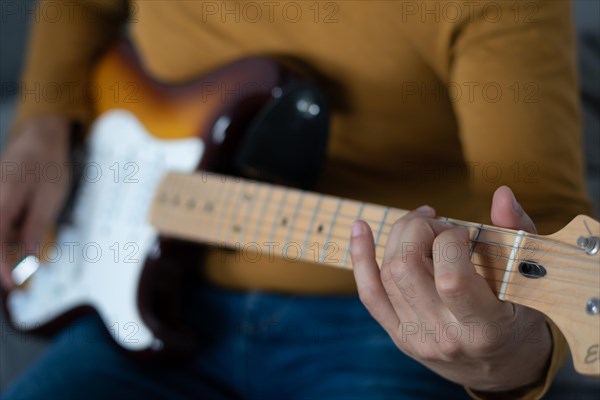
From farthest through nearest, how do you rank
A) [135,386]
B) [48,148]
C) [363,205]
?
[48,148], [135,386], [363,205]

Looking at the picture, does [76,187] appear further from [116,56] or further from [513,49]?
[513,49]

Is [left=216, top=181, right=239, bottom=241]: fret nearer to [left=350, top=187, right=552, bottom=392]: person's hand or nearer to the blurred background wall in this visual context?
[left=350, top=187, right=552, bottom=392]: person's hand

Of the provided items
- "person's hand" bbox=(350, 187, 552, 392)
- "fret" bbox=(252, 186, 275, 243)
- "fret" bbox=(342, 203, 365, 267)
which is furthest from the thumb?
"fret" bbox=(252, 186, 275, 243)

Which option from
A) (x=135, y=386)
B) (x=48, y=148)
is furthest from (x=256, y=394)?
(x=48, y=148)

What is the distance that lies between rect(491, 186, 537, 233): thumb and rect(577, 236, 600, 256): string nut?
4cm

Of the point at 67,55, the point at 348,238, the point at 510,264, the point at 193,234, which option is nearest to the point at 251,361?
the point at 193,234

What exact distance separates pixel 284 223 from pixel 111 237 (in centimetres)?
28

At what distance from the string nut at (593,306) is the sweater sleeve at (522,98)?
15 cm

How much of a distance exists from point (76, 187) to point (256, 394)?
1.15ft

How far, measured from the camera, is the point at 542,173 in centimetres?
56

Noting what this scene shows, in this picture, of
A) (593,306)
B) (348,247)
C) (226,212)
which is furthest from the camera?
(226,212)

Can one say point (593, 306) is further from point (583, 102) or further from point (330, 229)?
point (583, 102)

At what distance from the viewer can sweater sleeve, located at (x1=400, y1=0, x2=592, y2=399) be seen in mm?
555

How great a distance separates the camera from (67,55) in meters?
0.89
